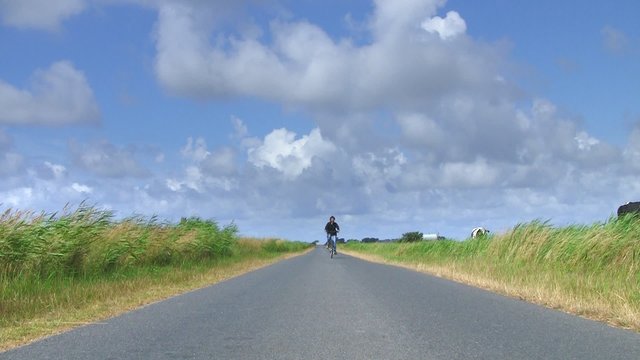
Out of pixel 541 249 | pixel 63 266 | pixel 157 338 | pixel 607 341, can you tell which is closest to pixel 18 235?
pixel 63 266

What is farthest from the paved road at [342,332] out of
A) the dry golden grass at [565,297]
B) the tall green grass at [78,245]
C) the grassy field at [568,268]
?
the tall green grass at [78,245]

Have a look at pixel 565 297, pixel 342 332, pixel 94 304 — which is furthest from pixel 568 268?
pixel 94 304

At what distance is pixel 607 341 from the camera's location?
7.97 meters

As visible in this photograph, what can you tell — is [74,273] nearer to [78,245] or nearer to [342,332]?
[78,245]

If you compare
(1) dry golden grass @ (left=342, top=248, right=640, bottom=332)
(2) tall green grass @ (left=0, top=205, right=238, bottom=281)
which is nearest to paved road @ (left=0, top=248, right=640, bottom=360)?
(1) dry golden grass @ (left=342, top=248, right=640, bottom=332)

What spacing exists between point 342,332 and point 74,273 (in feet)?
38.0

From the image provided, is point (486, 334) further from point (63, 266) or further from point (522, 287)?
point (63, 266)

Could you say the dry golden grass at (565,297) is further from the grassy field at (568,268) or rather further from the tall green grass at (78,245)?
the tall green grass at (78,245)

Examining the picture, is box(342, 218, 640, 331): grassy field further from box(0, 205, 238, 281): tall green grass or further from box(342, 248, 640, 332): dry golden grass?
box(0, 205, 238, 281): tall green grass

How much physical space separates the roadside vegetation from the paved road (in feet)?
3.12

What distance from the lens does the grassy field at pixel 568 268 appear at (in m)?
11.1

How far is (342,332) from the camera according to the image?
28.9ft

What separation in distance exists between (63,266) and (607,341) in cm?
1407

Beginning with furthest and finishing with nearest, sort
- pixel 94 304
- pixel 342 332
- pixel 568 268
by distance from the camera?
1. pixel 568 268
2. pixel 94 304
3. pixel 342 332
